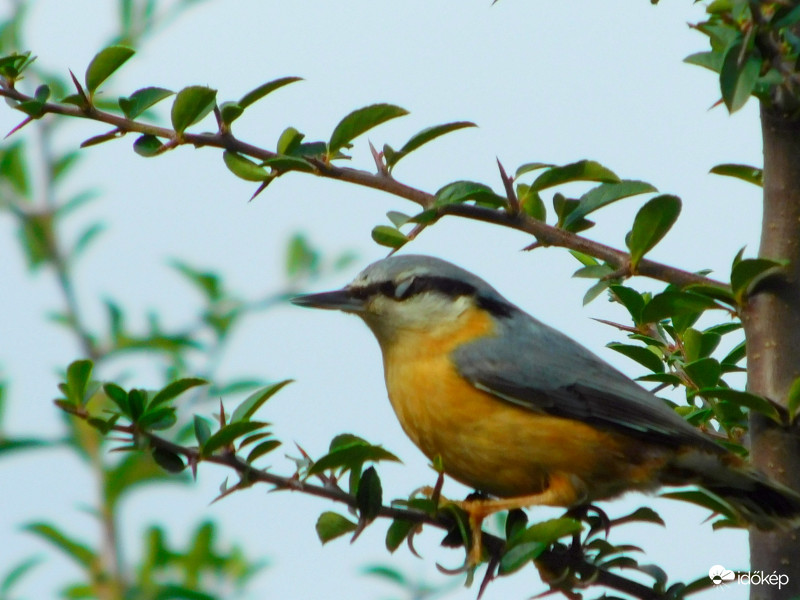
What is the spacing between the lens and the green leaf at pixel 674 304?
256 centimetres

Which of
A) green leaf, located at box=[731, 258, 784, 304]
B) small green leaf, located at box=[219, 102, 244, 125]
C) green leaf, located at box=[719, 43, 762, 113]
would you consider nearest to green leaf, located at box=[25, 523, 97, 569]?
small green leaf, located at box=[219, 102, 244, 125]

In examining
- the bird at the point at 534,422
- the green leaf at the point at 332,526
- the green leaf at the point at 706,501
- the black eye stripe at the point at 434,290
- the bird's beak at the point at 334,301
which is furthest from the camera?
the black eye stripe at the point at 434,290

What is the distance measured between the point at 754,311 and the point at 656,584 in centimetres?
71

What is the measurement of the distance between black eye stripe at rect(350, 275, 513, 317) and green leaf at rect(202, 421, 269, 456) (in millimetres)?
1816

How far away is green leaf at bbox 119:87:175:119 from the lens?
Answer: 247 cm

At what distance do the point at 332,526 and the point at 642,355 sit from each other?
118cm

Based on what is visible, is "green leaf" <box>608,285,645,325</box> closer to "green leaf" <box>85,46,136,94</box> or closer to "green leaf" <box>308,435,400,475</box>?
"green leaf" <box>308,435,400,475</box>

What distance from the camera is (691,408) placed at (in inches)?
125

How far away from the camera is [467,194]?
2.45 meters

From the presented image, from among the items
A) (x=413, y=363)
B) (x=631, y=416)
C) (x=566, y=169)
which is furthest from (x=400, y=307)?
(x=566, y=169)

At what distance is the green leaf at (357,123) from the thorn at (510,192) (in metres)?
0.35

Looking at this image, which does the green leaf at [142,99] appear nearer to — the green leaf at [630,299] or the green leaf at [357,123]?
the green leaf at [357,123]

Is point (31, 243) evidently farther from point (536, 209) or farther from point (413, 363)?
point (536, 209)

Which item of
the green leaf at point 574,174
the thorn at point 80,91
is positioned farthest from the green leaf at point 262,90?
the green leaf at point 574,174
